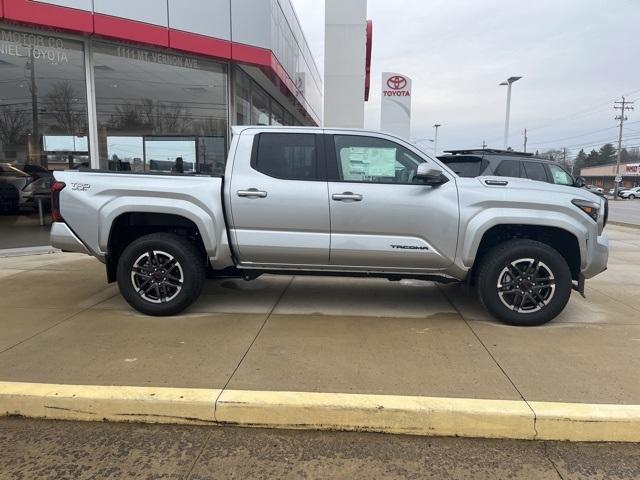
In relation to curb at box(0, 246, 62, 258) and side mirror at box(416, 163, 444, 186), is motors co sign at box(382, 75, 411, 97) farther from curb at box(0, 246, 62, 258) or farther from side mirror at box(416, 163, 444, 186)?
side mirror at box(416, 163, 444, 186)

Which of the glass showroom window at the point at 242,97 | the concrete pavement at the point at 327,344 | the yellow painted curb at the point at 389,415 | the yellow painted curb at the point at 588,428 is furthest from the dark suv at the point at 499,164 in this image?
the yellow painted curb at the point at 389,415

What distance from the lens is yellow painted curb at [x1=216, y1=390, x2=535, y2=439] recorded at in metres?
3.22

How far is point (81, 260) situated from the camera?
8367 mm

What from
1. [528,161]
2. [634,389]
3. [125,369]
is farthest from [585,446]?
[528,161]

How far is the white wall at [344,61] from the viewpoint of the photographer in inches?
556

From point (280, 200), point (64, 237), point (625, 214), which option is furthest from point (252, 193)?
point (625, 214)

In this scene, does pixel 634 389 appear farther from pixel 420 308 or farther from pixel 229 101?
pixel 229 101

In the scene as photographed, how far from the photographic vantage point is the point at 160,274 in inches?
200

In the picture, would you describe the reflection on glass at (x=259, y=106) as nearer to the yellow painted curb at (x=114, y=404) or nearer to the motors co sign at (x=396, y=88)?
the motors co sign at (x=396, y=88)

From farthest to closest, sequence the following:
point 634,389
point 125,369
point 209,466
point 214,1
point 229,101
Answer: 1. point 229,101
2. point 214,1
3. point 125,369
4. point 634,389
5. point 209,466

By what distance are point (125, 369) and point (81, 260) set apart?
16.9 ft

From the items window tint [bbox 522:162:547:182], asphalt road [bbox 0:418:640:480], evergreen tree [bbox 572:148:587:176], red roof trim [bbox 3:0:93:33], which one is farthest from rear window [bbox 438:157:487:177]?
evergreen tree [bbox 572:148:587:176]

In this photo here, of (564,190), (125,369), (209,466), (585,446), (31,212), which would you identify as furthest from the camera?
(31,212)

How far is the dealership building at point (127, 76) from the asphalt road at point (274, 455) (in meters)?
7.10
